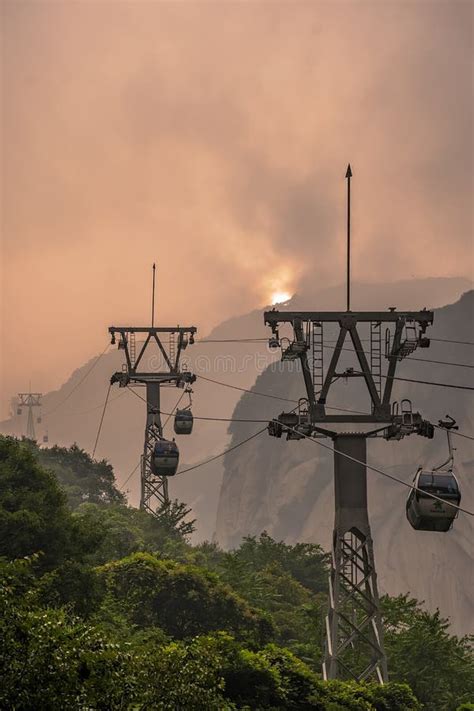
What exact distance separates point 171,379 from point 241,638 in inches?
949

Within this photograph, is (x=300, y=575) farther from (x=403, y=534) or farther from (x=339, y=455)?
(x=403, y=534)

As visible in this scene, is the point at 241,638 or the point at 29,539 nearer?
the point at 29,539

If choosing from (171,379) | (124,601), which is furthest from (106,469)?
(124,601)

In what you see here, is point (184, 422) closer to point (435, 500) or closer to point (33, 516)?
point (33, 516)

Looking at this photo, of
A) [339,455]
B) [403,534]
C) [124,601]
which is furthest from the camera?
[403,534]

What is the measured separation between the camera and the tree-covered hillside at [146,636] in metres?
15.8

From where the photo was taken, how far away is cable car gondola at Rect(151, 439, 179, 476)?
164ft

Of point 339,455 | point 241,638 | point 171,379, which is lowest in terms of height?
point 241,638

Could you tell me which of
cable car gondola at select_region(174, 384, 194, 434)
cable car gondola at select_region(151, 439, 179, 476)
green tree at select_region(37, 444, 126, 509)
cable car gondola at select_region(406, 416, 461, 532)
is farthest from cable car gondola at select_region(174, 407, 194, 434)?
green tree at select_region(37, 444, 126, 509)

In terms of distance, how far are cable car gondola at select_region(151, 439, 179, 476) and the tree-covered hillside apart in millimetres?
5187

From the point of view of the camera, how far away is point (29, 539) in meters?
32.2

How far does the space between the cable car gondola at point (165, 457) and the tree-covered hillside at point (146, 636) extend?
5.19m

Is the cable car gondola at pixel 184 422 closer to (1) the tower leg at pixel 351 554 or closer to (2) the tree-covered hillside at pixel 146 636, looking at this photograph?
(2) the tree-covered hillside at pixel 146 636

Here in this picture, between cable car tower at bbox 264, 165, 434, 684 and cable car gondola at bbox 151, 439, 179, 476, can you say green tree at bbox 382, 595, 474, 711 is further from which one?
cable car gondola at bbox 151, 439, 179, 476
